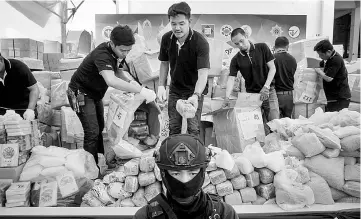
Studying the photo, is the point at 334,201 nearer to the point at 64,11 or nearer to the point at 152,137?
the point at 152,137

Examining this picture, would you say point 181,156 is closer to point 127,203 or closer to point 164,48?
point 127,203

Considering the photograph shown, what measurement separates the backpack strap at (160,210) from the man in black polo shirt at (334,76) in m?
3.25

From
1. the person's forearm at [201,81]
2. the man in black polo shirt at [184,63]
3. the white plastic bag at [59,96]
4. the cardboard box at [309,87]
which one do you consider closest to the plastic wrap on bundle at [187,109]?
the man in black polo shirt at [184,63]

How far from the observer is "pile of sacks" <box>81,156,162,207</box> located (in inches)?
89.9

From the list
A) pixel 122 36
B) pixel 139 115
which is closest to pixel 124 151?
pixel 139 115

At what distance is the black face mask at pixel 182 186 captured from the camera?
1.06 m

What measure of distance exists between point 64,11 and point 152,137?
224 inches

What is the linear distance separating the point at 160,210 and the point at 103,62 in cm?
177

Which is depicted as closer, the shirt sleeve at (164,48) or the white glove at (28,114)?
the shirt sleeve at (164,48)

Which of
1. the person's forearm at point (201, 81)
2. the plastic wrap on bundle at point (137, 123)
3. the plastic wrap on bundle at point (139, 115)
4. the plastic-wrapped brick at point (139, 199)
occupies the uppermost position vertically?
the person's forearm at point (201, 81)

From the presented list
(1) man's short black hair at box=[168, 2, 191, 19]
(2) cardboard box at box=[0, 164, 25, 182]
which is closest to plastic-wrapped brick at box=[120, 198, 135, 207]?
(2) cardboard box at box=[0, 164, 25, 182]

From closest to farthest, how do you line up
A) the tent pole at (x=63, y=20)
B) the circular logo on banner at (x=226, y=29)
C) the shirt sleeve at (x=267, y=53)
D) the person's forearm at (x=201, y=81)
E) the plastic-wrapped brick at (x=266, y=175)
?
the plastic-wrapped brick at (x=266, y=175) → the person's forearm at (x=201, y=81) → the shirt sleeve at (x=267, y=53) → the circular logo on banner at (x=226, y=29) → the tent pole at (x=63, y=20)

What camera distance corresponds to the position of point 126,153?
105 inches

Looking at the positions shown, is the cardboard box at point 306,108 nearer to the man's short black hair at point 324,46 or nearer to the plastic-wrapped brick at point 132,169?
the man's short black hair at point 324,46
